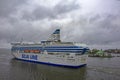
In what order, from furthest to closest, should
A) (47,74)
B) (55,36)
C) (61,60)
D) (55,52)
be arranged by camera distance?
(55,36) < (55,52) < (61,60) < (47,74)

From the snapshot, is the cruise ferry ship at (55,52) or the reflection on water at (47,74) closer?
the reflection on water at (47,74)

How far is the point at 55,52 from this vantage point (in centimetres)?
5203

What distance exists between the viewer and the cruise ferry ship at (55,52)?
4675 centimetres

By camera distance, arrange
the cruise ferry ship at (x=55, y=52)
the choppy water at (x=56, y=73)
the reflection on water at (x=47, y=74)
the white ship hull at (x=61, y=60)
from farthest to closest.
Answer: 1. the cruise ferry ship at (x=55, y=52)
2. the white ship hull at (x=61, y=60)
3. the choppy water at (x=56, y=73)
4. the reflection on water at (x=47, y=74)

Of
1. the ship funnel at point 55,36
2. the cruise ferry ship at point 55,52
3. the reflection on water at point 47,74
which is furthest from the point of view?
the ship funnel at point 55,36

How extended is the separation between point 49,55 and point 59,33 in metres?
11.1

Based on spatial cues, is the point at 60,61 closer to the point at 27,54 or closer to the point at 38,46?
the point at 38,46

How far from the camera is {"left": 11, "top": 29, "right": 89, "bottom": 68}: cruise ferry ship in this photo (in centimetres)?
4675

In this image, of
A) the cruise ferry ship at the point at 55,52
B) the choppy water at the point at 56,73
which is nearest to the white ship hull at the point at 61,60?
the cruise ferry ship at the point at 55,52

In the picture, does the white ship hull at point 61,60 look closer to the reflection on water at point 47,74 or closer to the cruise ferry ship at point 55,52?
the cruise ferry ship at point 55,52

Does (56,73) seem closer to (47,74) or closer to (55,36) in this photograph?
(47,74)

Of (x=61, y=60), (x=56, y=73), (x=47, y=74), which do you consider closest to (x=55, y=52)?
(x=61, y=60)

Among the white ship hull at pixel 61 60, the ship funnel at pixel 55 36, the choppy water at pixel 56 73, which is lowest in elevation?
the choppy water at pixel 56 73

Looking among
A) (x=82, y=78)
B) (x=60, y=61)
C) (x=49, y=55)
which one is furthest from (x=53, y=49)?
(x=82, y=78)
